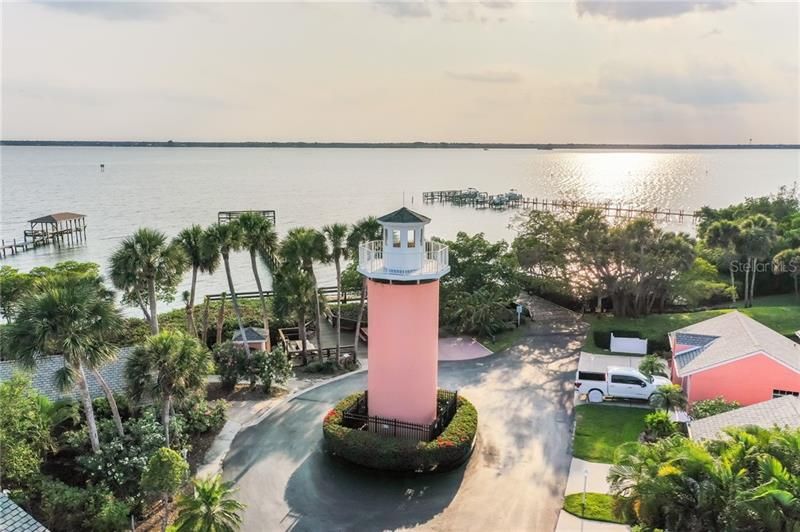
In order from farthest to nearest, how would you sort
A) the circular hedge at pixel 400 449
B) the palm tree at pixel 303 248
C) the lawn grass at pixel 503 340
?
the lawn grass at pixel 503 340 → the palm tree at pixel 303 248 → the circular hedge at pixel 400 449

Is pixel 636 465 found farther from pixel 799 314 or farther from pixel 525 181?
pixel 525 181

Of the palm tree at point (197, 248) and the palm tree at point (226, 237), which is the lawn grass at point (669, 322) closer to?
the palm tree at point (226, 237)

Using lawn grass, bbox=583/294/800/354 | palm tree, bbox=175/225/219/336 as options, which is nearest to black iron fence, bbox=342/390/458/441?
palm tree, bbox=175/225/219/336

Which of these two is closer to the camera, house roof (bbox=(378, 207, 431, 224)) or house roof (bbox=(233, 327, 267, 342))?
house roof (bbox=(378, 207, 431, 224))

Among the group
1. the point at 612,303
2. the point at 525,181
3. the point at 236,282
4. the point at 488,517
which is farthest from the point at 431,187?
the point at 488,517

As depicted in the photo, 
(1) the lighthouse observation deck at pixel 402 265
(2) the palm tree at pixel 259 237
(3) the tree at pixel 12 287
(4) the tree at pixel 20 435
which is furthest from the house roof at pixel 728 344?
(3) the tree at pixel 12 287

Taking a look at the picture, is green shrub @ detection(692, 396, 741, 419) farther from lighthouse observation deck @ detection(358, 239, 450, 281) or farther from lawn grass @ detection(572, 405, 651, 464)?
lighthouse observation deck @ detection(358, 239, 450, 281)

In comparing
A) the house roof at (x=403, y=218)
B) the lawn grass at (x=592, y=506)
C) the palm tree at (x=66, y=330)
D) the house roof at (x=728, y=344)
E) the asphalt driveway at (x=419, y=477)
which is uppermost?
the house roof at (x=403, y=218)
